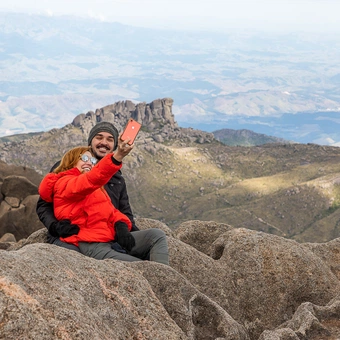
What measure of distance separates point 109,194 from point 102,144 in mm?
1685

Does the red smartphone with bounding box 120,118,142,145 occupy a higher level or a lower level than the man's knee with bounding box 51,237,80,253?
higher

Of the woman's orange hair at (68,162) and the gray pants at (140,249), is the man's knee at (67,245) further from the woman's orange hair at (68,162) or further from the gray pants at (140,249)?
the woman's orange hair at (68,162)

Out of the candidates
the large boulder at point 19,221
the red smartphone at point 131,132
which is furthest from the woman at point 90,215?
the large boulder at point 19,221

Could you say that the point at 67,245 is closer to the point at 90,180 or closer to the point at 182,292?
the point at 90,180

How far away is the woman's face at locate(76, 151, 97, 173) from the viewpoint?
12.8m

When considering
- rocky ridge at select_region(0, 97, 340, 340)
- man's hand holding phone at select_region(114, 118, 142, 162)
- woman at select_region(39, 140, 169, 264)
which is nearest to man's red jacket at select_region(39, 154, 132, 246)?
woman at select_region(39, 140, 169, 264)

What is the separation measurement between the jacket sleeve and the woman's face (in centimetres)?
62

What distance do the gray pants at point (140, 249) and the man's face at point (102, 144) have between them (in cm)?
281

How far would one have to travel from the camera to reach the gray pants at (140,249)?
12.0 metres

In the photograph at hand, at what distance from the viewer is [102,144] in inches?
535

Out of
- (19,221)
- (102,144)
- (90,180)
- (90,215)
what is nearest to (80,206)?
(90,215)

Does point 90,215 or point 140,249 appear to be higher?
point 90,215

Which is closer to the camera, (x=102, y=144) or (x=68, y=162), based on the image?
(x=68, y=162)

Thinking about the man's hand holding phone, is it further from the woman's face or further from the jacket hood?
the jacket hood
